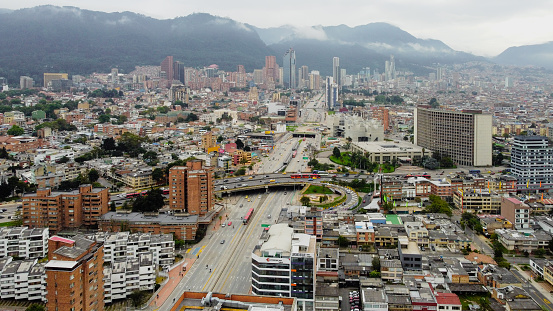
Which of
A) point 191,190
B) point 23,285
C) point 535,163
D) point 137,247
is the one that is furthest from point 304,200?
point 535,163

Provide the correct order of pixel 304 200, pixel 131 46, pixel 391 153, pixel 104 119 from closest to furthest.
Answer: pixel 304 200, pixel 391 153, pixel 104 119, pixel 131 46

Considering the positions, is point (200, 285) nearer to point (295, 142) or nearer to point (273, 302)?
point (273, 302)

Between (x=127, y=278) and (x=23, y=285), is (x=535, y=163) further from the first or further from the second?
(x=23, y=285)

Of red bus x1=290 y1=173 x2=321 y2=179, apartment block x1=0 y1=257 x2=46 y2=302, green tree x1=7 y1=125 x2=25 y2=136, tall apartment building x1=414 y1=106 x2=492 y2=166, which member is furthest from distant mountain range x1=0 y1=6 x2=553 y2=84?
apartment block x1=0 y1=257 x2=46 y2=302

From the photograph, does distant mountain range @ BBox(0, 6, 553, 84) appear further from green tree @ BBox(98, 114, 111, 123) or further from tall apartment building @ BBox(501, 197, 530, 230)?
tall apartment building @ BBox(501, 197, 530, 230)

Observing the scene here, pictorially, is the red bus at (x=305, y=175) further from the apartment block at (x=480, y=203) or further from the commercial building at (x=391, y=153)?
the apartment block at (x=480, y=203)

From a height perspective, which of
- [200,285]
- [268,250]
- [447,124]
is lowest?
[200,285]

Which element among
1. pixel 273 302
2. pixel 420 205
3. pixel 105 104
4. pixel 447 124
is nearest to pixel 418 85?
pixel 105 104
